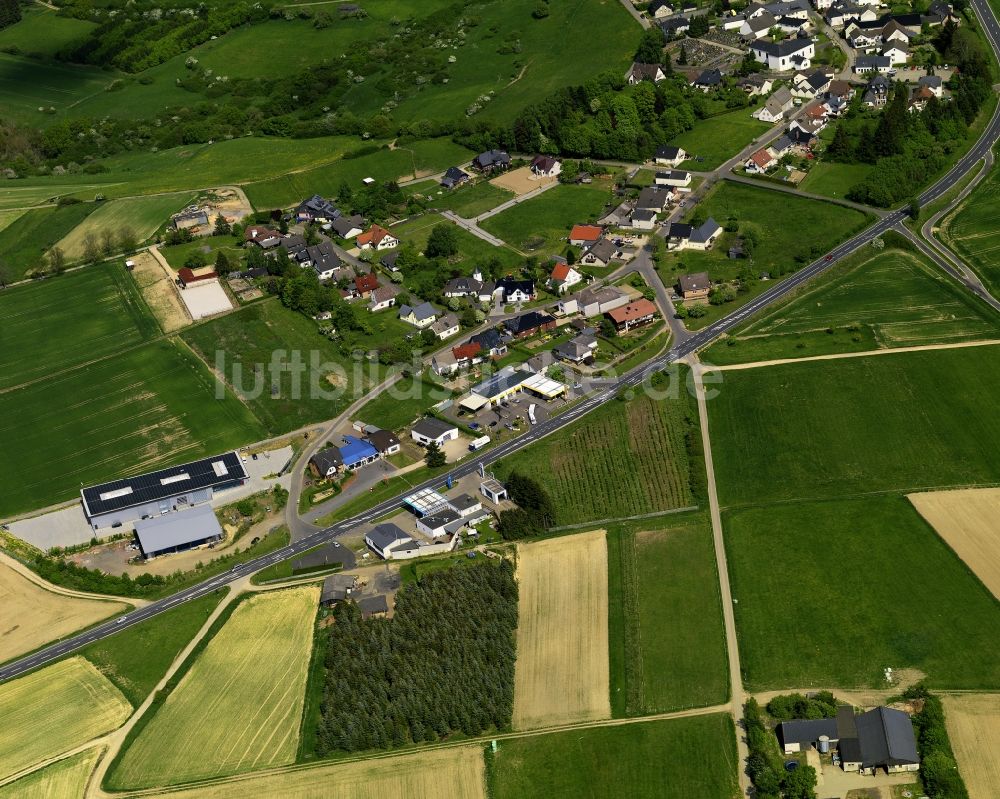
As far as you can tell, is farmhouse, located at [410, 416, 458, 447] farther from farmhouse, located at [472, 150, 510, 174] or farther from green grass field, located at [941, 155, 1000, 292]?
farmhouse, located at [472, 150, 510, 174]

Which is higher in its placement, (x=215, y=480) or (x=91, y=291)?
(x=91, y=291)

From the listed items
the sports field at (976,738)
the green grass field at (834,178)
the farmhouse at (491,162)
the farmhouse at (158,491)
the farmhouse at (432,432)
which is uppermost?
the farmhouse at (491,162)

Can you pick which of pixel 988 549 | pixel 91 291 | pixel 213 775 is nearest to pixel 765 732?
pixel 988 549

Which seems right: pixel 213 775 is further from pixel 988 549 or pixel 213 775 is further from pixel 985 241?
pixel 985 241

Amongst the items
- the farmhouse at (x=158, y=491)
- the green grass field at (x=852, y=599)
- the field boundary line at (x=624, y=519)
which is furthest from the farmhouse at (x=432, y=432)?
the green grass field at (x=852, y=599)

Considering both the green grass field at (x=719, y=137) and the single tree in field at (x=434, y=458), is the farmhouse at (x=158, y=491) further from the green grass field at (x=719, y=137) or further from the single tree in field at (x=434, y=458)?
the green grass field at (x=719, y=137)
